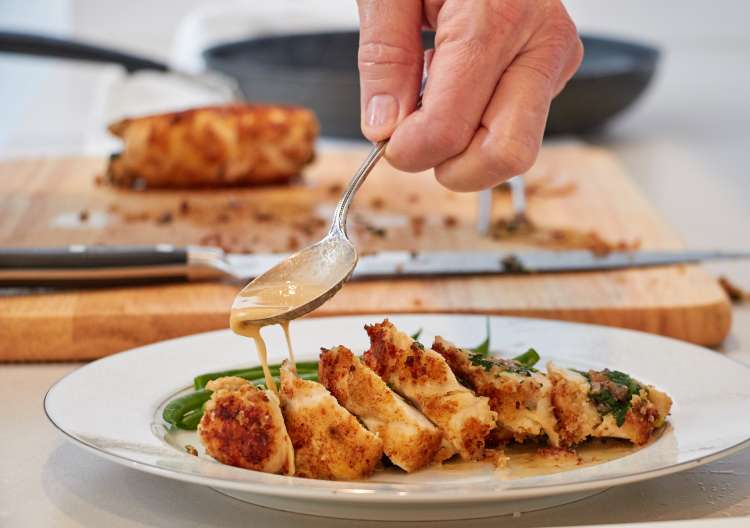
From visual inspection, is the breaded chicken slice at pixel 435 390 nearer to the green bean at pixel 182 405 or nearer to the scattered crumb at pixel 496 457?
the scattered crumb at pixel 496 457

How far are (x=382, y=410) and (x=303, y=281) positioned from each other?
0.79 ft

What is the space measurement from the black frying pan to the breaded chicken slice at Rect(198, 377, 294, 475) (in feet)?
6.97

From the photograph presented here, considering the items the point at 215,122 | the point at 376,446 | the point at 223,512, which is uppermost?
the point at 215,122

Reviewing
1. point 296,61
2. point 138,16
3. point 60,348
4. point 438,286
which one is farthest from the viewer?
point 138,16

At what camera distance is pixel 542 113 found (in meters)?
1.66

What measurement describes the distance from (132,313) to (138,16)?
5405 mm

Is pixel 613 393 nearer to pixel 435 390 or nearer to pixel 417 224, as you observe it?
pixel 435 390

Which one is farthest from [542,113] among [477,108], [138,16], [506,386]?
[138,16]

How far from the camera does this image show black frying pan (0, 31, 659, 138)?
3.41 meters

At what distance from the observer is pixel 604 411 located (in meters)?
1.44

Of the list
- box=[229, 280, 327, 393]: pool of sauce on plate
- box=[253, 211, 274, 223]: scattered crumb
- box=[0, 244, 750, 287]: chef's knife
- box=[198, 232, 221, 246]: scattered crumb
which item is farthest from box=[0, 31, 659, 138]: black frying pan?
box=[229, 280, 327, 393]: pool of sauce on plate

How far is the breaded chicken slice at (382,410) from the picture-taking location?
136 centimetres

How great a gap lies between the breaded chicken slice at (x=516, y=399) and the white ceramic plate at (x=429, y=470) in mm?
78

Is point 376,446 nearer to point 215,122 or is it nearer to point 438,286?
point 438,286
